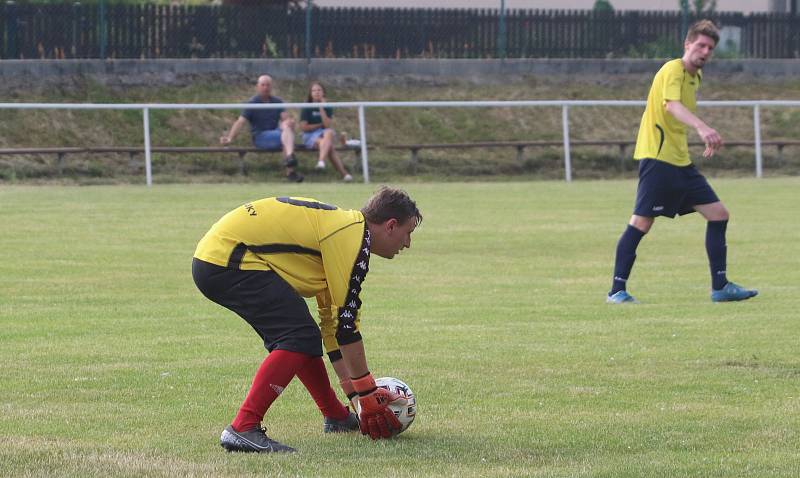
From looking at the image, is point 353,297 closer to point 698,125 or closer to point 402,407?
point 402,407

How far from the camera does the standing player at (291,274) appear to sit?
18.8ft

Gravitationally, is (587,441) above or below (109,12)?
below

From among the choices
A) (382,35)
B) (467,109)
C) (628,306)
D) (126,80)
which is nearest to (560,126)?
(467,109)

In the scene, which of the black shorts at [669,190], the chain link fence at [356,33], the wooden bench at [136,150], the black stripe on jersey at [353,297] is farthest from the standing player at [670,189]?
the chain link fence at [356,33]

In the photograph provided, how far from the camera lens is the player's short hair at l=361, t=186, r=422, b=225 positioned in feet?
19.1

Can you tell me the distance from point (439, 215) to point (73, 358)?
9891 millimetres

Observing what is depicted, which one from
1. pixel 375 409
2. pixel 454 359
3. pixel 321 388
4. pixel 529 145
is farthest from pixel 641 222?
pixel 529 145

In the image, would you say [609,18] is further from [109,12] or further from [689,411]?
[689,411]

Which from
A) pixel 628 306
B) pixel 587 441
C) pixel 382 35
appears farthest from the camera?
pixel 382 35

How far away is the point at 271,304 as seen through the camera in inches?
228

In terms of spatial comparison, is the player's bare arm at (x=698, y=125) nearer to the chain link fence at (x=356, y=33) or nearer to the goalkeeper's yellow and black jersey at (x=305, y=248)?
the goalkeeper's yellow and black jersey at (x=305, y=248)

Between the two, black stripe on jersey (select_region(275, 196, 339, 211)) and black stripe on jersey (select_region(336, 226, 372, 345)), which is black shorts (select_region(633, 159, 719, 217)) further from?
black stripe on jersey (select_region(336, 226, 372, 345))

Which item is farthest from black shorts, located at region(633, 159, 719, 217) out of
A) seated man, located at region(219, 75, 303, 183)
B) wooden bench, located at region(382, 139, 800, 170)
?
wooden bench, located at region(382, 139, 800, 170)

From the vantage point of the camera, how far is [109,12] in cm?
2630
